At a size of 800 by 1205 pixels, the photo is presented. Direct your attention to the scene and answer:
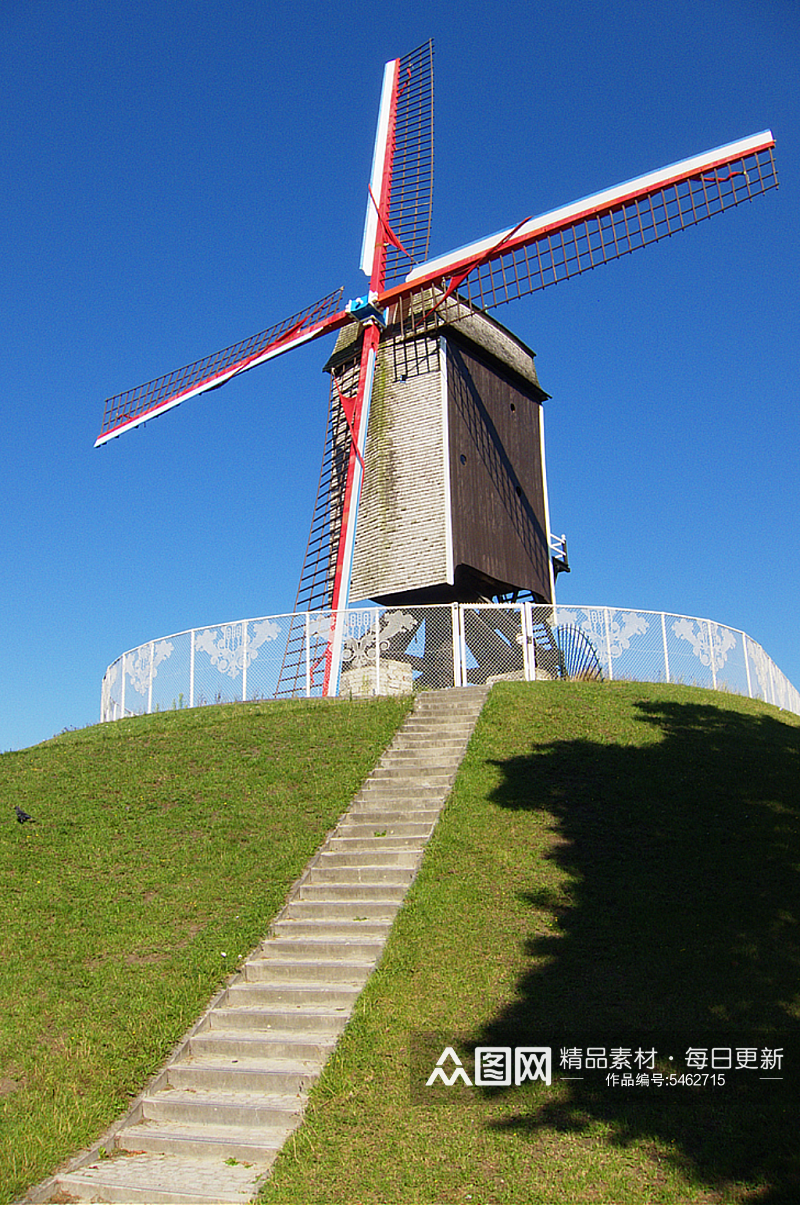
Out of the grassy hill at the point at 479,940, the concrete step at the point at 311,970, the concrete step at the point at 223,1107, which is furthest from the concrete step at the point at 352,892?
the concrete step at the point at 223,1107

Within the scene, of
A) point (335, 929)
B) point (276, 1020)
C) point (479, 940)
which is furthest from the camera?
point (335, 929)

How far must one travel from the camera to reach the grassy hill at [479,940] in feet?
21.1

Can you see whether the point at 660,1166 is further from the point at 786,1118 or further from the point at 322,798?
the point at 322,798

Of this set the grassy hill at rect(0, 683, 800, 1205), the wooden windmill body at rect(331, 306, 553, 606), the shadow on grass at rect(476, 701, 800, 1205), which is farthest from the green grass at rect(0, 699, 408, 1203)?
the wooden windmill body at rect(331, 306, 553, 606)

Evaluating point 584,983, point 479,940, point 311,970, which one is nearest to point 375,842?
point 311,970

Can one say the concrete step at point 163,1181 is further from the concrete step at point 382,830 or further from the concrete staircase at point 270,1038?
the concrete step at point 382,830

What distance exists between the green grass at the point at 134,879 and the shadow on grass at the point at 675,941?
3020mm

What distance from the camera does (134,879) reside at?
11.2 m

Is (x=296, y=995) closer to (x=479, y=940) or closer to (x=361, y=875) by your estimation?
(x=479, y=940)

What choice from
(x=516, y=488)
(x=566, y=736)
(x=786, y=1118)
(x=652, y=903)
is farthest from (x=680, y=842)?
(x=516, y=488)

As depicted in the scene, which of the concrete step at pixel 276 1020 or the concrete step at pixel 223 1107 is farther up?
the concrete step at pixel 276 1020

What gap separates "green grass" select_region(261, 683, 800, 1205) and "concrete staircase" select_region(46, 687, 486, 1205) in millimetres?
319

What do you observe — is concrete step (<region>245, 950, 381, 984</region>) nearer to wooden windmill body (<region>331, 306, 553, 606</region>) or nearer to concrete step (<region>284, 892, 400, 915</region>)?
concrete step (<region>284, 892, 400, 915</region>)

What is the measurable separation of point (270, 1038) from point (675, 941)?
3.77 metres
